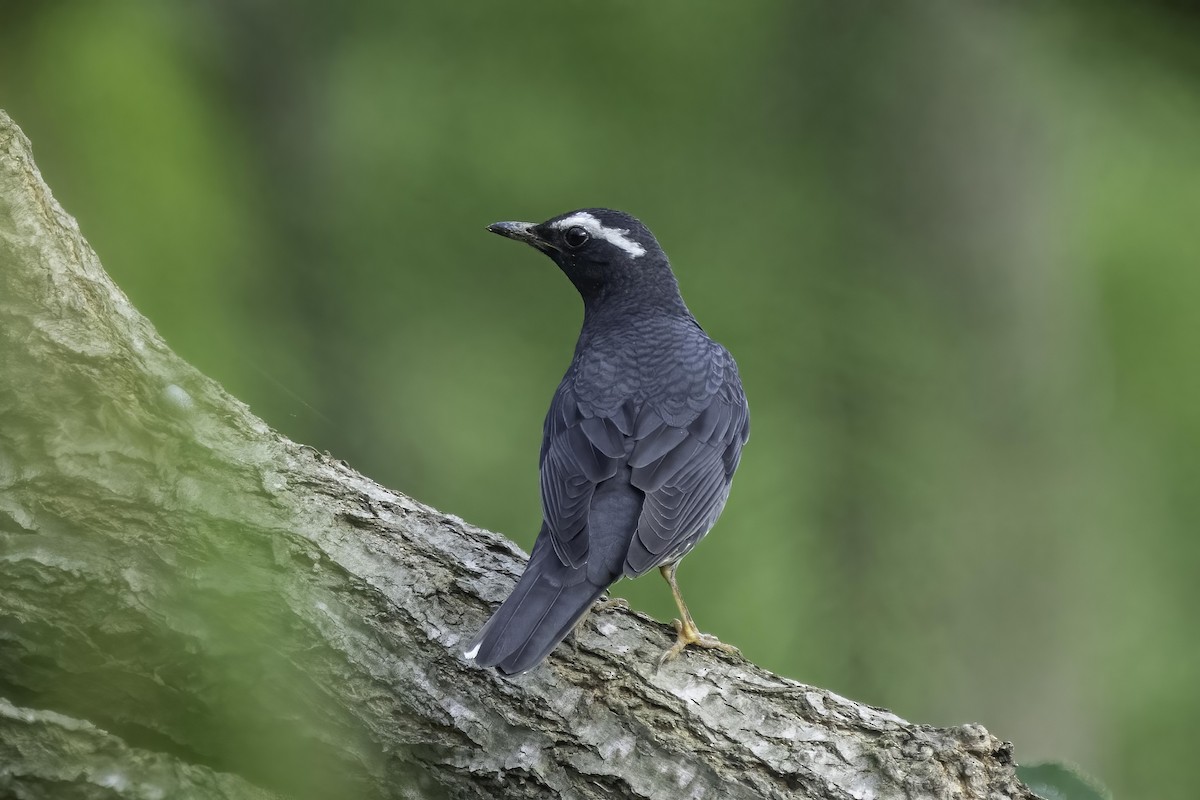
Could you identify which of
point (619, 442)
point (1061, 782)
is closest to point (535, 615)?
point (619, 442)

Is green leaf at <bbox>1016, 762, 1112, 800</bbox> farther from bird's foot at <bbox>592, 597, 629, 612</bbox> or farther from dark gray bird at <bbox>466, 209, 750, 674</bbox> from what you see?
Result: bird's foot at <bbox>592, 597, 629, 612</bbox>

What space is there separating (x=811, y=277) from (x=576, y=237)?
4416 mm

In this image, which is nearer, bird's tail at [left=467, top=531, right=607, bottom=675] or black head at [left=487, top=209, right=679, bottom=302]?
bird's tail at [left=467, top=531, right=607, bottom=675]

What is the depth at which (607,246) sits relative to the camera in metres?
6.15

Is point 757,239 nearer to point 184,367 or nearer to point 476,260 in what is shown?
point 476,260

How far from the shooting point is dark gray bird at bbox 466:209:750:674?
400 centimetres

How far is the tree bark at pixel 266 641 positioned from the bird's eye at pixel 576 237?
229 cm

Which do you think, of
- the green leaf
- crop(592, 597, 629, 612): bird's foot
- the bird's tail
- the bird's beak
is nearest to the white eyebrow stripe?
the bird's beak

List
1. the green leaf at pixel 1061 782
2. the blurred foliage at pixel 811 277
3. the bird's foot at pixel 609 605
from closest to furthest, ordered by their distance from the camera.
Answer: the green leaf at pixel 1061 782 < the bird's foot at pixel 609 605 < the blurred foliage at pixel 811 277

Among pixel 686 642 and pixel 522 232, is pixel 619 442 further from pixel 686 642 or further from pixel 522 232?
pixel 522 232

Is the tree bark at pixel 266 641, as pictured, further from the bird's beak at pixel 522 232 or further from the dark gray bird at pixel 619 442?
the bird's beak at pixel 522 232

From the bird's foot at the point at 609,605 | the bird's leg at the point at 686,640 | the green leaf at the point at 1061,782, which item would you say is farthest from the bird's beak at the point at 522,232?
the green leaf at the point at 1061,782

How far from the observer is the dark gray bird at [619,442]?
4.00 meters

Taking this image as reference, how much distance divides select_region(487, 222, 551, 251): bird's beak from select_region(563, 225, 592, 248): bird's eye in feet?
0.38
